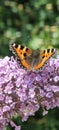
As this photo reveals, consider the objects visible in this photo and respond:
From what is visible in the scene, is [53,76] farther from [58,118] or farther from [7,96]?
[58,118]

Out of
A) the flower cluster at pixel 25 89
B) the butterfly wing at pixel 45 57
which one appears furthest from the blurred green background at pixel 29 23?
the butterfly wing at pixel 45 57

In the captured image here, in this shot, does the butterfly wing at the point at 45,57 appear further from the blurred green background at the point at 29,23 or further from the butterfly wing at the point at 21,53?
the blurred green background at the point at 29,23

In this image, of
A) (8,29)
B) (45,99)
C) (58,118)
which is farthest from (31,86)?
(8,29)

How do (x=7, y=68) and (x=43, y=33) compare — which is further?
(x=43, y=33)

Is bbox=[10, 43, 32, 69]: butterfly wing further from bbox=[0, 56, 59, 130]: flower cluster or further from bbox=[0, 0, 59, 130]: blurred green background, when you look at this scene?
bbox=[0, 0, 59, 130]: blurred green background

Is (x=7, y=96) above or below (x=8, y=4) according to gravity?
below

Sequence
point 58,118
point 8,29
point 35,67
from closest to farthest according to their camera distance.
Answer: point 35,67, point 58,118, point 8,29

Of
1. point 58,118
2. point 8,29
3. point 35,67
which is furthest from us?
point 8,29

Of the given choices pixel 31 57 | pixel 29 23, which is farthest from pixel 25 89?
pixel 29 23

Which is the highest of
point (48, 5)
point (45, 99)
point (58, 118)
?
point (48, 5)
